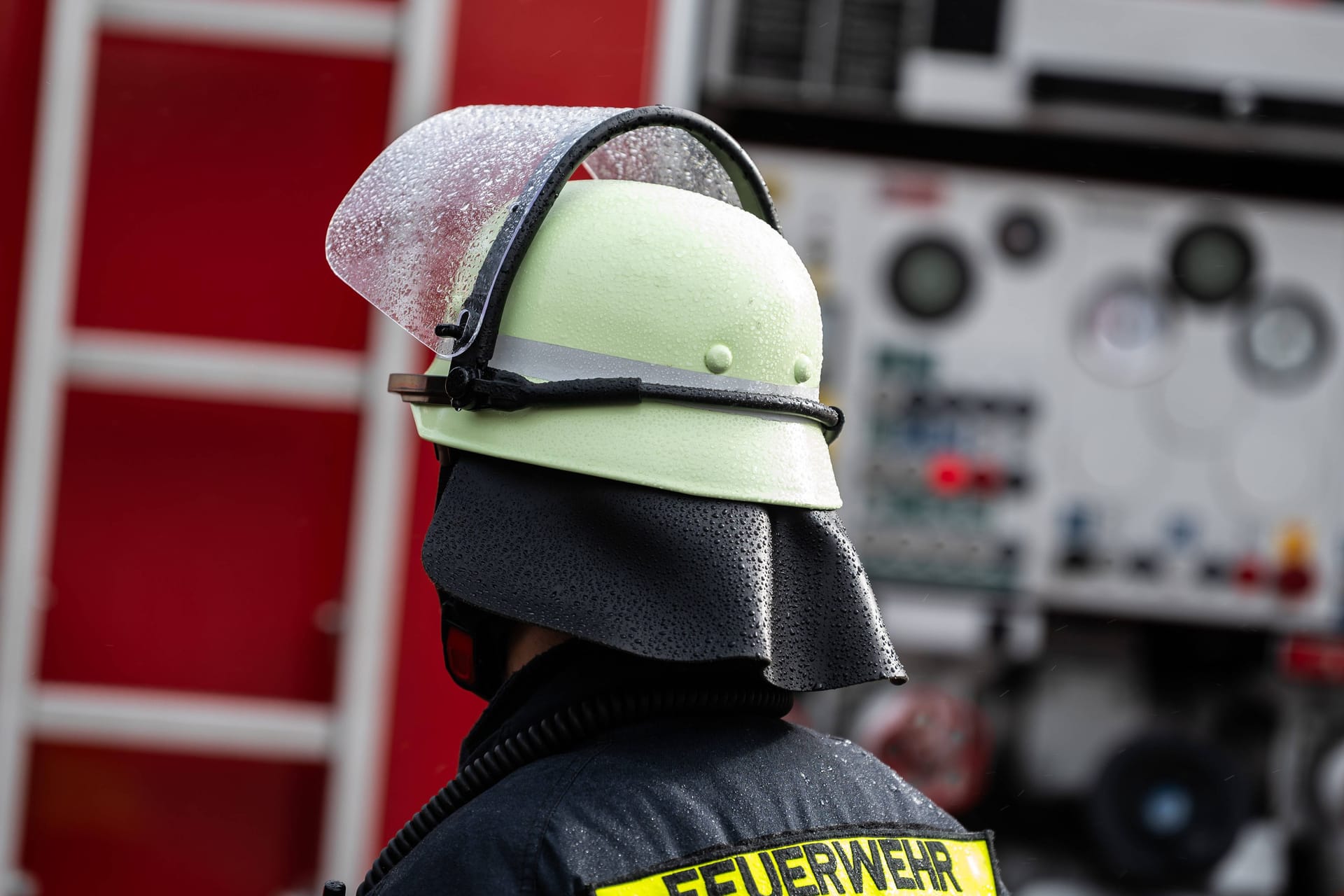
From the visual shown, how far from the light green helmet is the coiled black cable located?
0.16 m

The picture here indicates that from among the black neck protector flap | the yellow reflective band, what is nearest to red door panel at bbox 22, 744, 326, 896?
the black neck protector flap

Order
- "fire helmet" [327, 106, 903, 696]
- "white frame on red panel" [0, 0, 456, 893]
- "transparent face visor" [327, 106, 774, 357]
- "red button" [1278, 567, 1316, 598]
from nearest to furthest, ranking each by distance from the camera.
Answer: "fire helmet" [327, 106, 903, 696] → "transparent face visor" [327, 106, 774, 357] → "white frame on red panel" [0, 0, 456, 893] → "red button" [1278, 567, 1316, 598]

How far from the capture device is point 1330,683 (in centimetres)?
367

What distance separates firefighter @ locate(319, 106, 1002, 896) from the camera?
44.6 inches

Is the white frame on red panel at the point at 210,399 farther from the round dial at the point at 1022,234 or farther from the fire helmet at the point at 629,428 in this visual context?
the round dial at the point at 1022,234

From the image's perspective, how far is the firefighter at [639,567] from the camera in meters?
1.13

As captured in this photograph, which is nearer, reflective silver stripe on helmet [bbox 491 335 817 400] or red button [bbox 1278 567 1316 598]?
reflective silver stripe on helmet [bbox 491 335 817 400]

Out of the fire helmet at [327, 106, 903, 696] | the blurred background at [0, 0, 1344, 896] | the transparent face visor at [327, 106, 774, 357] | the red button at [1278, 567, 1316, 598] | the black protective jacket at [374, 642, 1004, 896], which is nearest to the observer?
the black protective jacket at [374, 642, 1004, 896]

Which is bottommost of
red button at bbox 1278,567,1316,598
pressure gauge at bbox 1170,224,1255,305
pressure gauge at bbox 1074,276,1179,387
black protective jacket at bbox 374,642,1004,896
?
red button at bbox 1278,567,1316,598

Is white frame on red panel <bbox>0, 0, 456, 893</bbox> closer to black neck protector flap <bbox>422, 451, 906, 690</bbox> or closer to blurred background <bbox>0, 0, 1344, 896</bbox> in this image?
black neck protector flap <bbox>422, 451, 906, 690</bbox>

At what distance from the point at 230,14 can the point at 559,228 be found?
111cm

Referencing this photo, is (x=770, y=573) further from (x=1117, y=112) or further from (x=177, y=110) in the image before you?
(x=1117, y=112)

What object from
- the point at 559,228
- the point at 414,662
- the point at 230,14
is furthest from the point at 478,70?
the point at 559,228

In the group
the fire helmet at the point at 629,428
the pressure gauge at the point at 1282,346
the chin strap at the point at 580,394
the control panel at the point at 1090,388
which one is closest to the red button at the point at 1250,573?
the control panel at the point at 1090,388
